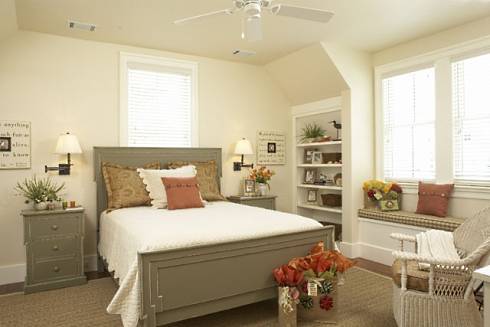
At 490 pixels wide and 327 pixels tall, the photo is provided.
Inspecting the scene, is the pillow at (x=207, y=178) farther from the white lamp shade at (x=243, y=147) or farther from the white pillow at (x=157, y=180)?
A: the white lamp shade at (x=243, y=147)

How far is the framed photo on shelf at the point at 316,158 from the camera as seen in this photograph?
5.31m

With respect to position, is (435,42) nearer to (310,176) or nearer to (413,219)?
(413,219)

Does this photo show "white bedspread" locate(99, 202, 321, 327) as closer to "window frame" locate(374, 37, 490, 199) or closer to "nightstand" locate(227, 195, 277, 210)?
"nightstand" locate(227, 195, 277, 210)

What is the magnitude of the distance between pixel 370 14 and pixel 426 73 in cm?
117

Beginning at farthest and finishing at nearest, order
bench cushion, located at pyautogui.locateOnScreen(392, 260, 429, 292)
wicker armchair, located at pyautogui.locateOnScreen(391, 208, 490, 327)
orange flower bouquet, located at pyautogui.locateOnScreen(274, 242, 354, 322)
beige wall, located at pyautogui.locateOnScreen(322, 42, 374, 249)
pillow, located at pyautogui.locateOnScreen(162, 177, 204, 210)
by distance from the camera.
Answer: beige wall, located at pyautogui.locateOnScreen(322, 42, 374, 249) → pillow, located at pyautogui.locateOnScreen(162, 177, 204, 210) → orange flower bouquet, located at pyautogui.locateOnScreen(274, 242, 354, 322) → bench cushion, located at pyautogui.locateOnScreen(392, 260, 429, 292) → wicker armchair, located at pyautogui.locateOnScreen(391, 208, 490, 327)

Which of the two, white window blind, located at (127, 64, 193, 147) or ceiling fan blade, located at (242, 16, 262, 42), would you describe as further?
white window blind, located at (127, 64, 193, 147)

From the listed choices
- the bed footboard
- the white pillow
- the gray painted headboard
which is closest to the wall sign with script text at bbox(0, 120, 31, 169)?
the gray painted headboard

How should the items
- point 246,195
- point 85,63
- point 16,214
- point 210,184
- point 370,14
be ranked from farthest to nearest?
point 246,195, point 210,184, point 85,63, point 16,214, point 370,14

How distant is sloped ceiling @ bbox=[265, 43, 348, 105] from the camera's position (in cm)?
449

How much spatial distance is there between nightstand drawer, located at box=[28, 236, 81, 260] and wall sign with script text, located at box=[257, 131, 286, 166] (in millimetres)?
2680

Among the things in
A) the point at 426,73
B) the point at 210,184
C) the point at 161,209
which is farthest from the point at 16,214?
the point at 426,73

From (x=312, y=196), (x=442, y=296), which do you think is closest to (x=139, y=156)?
(x=312, y=196)

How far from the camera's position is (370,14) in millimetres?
3500

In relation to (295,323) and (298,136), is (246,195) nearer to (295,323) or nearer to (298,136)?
(298,136)
